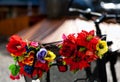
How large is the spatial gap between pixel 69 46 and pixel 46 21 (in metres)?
9.06

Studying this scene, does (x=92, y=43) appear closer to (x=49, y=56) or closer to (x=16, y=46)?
(x=49, y=56)

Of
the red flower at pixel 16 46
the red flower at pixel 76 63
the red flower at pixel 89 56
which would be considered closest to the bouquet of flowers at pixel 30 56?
the red flower at pixel 16 46

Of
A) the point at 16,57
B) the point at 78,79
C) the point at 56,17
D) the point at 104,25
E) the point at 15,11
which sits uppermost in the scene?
the point at 15,11

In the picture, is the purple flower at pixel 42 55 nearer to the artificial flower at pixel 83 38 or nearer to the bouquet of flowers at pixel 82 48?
the bouquet of flowers at pixel 82 48

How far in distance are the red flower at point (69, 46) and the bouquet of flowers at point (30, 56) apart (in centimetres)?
10

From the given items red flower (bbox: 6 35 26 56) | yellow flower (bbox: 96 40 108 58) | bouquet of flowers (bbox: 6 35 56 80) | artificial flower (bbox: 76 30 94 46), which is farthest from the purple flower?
yellow flower (bbox: 96 40 108 58)

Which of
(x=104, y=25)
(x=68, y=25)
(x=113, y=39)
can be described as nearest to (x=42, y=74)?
(x=113, y=39)

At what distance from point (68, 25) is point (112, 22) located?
1.53 ft

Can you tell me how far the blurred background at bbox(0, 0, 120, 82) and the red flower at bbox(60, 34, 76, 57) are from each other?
294 millimetres

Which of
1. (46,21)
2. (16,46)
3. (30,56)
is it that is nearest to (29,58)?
(30,56)

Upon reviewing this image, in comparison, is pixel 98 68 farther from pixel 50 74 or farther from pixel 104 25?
pixel 104 25

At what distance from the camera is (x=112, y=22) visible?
3240 millimetres

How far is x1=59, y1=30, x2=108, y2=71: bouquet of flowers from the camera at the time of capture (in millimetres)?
2225

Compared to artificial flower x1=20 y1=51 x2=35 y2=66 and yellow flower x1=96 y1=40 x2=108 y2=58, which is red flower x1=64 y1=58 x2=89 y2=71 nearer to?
yellow flower x1=96 y1=40 x2=108 y2=58
